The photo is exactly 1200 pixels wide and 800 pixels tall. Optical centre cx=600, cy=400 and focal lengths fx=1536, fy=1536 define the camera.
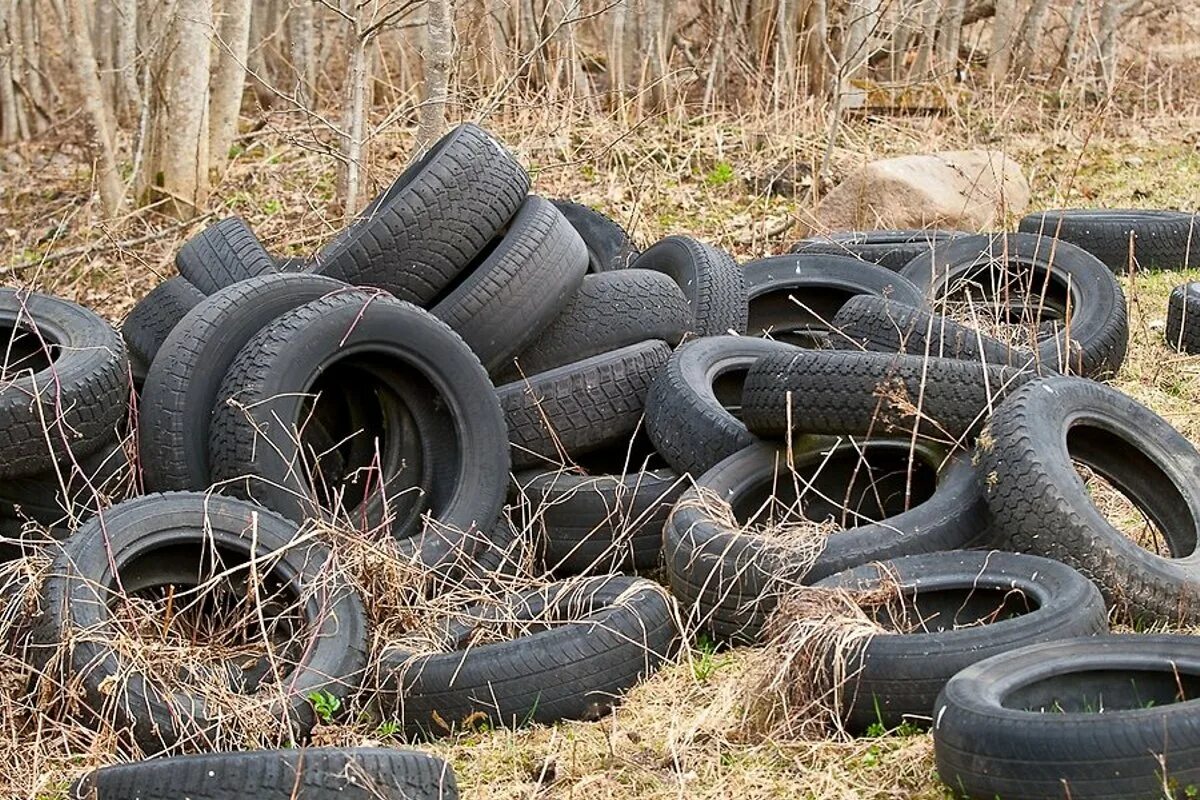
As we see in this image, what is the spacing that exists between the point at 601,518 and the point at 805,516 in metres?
1.01

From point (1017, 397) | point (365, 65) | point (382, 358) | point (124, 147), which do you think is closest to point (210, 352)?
point (382, 358)

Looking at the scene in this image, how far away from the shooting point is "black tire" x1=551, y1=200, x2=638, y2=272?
386 inches

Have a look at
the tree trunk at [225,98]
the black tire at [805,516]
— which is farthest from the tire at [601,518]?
the tree trunk at [225,98]

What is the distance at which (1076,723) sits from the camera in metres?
4.23

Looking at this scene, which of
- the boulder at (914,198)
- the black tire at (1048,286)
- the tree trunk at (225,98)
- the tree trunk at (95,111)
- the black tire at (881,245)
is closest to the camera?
the black tire at (1048,286)

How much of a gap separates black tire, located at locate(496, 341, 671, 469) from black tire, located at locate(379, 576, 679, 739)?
1648mm

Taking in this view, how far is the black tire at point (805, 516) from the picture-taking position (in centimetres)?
596

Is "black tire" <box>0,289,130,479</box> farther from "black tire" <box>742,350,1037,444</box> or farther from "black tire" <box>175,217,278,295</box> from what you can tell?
"black tire" <box>742,350,1037,444</box>

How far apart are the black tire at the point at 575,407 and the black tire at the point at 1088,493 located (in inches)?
83.5

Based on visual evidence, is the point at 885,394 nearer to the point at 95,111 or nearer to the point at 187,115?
the point at 187,115

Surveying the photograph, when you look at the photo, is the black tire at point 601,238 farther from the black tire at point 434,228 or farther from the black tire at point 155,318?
the black tire at point 155,318

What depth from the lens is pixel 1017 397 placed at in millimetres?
6145

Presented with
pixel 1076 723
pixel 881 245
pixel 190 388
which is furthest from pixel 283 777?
pixel 881 245

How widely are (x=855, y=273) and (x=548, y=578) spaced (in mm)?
3263
